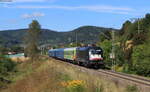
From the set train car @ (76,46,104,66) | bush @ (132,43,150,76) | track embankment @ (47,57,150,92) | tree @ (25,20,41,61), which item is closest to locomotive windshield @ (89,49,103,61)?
train car @ (76,46,104,66)

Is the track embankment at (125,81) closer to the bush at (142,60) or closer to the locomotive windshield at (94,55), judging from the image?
the bush at (142,60)

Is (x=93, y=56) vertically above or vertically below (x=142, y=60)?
above

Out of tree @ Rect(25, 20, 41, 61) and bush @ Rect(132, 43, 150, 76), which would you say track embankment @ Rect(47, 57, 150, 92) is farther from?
tree @ Rect(25, 20, 41, 61)

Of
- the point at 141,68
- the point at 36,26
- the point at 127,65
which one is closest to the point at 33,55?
the point at 36,26

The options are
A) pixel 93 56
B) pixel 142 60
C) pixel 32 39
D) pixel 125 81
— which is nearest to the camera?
pixel 125 81

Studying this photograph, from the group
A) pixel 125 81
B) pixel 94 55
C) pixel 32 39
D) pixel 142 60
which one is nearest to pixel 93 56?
pixel 94 55

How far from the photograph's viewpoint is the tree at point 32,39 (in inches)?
3381

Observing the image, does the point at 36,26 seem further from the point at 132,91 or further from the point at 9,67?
the point at 132,91

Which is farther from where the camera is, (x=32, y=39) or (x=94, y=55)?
(x=32, y=39)

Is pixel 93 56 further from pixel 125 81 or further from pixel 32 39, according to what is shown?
pixel 32 39

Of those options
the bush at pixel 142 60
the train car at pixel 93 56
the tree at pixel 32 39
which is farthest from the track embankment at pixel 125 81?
the tree at pixel 32 39

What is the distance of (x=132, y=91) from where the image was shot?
55.9ft

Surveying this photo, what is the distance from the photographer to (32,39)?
87000 millimetres

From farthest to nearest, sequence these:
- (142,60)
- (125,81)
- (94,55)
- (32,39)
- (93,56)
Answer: (32,39) < (94,55) < (93,56) < (142,60) < (125,81)
